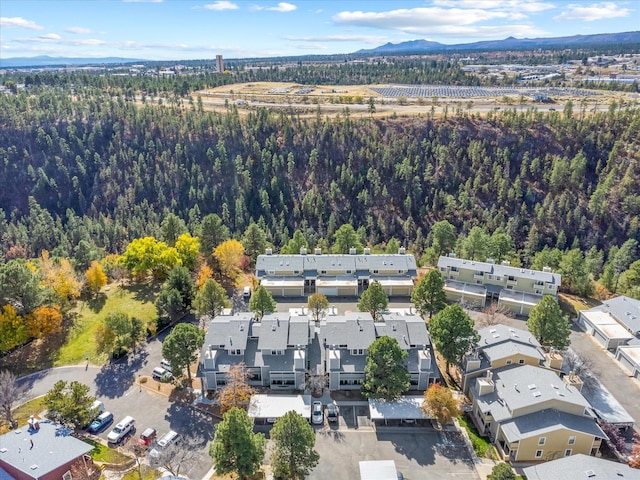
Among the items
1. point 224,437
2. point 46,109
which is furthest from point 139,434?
point 46,109

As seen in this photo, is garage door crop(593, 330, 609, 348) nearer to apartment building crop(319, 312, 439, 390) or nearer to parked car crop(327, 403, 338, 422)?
apartment building crop(319, 312, 439, 390)

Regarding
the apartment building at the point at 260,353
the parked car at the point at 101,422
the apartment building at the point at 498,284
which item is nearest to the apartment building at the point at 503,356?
the apartment building at the point at 498,284

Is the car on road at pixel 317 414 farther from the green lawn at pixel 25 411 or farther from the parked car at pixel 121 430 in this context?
the green lawn at pixel 25 411

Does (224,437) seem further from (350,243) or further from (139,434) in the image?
(350,243)

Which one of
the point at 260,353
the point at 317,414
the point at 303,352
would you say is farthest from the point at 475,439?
the point at 260,353

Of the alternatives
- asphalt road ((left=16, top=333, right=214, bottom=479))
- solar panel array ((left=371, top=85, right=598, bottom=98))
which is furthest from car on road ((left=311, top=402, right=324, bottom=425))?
solar panel array ((left=371, top=85, right=598, bottom=98))

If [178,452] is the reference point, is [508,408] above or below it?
above
